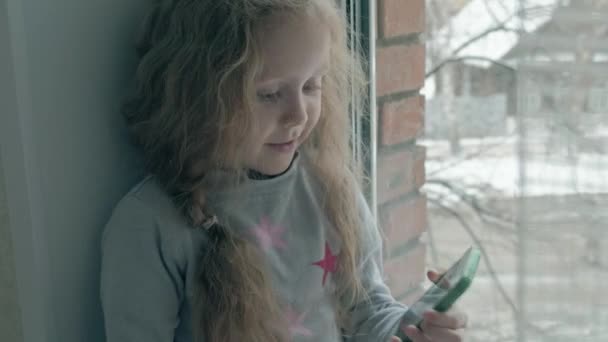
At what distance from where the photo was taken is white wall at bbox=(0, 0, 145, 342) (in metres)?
0.68

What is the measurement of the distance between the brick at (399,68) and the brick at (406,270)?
0.24m

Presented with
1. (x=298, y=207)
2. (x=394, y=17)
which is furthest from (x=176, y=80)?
(x=394, y=17)

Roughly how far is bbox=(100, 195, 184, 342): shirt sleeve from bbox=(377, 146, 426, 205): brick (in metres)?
0.41

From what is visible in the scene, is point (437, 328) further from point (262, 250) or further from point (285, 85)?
point (285, 85)

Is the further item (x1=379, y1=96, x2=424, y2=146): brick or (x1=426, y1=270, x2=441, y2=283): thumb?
(x1=379, y1=96, x2=424, y2=146): brick

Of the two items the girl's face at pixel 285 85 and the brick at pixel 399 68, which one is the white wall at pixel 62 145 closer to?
the girl's face at pixel 285 85

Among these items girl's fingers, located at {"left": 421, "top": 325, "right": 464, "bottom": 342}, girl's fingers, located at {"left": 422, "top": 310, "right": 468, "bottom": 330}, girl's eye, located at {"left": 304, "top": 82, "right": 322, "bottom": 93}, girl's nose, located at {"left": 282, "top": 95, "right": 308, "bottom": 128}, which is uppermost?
girl's eye, located at {"left": 304, "top": 82, "right": 322, "bottom": 93}

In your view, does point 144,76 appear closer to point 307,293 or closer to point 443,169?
point 307,293

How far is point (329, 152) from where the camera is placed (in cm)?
92

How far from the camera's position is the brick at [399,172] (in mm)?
1017

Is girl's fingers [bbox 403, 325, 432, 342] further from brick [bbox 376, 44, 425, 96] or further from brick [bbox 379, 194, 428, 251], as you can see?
brick [bbox 376, 44, 425, 96]

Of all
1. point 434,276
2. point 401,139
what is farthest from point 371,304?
point 401,139

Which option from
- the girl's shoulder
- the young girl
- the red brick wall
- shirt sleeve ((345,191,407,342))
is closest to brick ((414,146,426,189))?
the red brick wall

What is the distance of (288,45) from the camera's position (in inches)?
28.8
